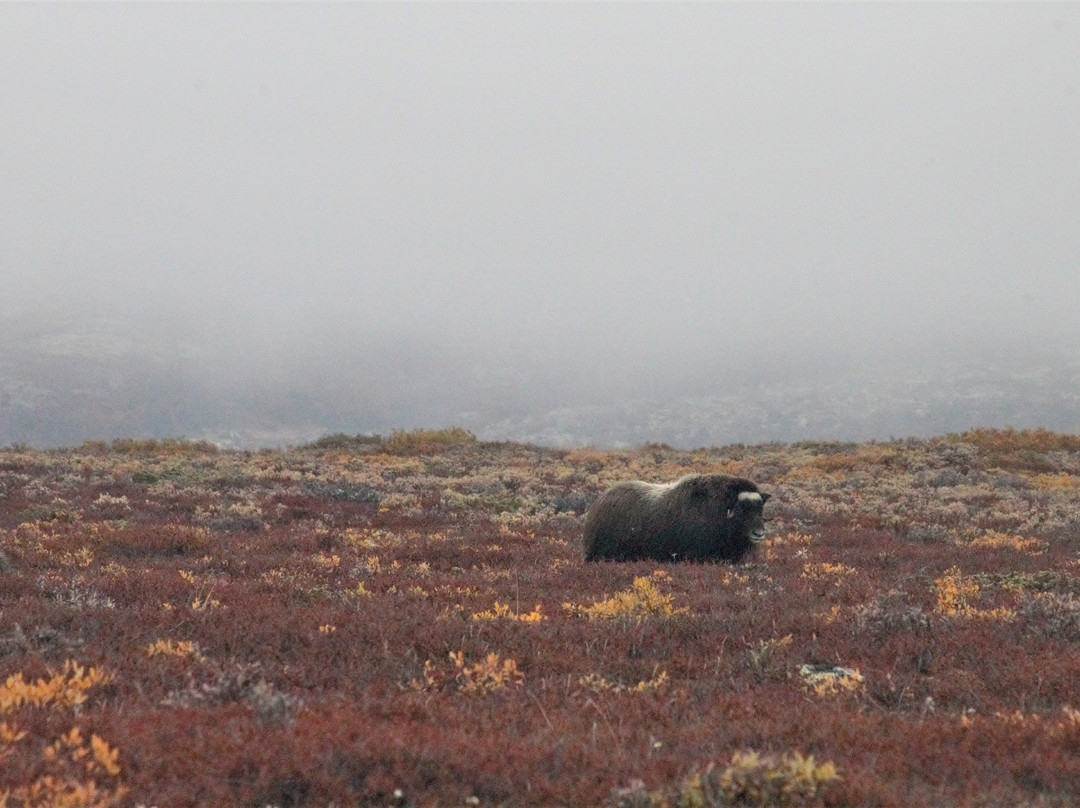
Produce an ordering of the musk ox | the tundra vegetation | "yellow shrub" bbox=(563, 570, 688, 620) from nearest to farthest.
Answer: the tundra vegetation, "yellow shrub" bbox=(563, 570, 688, 620), the musk ox

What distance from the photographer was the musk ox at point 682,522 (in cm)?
1348

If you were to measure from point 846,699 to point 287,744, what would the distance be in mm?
3871

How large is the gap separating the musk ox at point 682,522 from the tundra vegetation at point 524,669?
1.81ft

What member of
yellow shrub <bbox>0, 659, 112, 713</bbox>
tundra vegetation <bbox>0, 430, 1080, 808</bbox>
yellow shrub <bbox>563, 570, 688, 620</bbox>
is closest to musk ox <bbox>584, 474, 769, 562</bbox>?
tundra vegetation <bbox>0, 430, 1080, 808</bbox>

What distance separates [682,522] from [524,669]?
24.6ft

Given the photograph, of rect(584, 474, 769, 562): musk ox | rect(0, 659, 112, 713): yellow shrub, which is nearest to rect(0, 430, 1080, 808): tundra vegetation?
rect(0, 659, 112, 713): yellow shrub

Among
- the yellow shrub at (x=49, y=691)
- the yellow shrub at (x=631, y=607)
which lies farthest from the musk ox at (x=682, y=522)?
the yellow shrub at (x=49, y=691)

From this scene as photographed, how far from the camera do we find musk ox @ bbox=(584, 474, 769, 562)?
13477mm

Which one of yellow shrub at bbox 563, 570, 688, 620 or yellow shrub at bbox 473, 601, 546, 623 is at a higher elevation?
yellow shrub at bbox 473, 601, 546, 623

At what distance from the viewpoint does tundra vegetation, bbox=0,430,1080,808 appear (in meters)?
3.96

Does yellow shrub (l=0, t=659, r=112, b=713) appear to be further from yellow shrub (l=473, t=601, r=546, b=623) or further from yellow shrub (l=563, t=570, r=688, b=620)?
yellow shrub (l=563, t=570, r=688, b=620)

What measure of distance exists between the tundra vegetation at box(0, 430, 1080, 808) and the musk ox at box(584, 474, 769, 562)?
55 cm

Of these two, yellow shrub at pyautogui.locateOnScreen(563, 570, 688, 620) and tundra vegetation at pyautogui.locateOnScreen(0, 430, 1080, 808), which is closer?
tundra vegetation at pyautogui.locateOnScreen(0, 430, 1080, 808)

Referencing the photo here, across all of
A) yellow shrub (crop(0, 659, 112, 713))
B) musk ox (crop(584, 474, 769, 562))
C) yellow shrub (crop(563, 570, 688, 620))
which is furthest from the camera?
musk ox (crop(584, 474, 769, 562))
